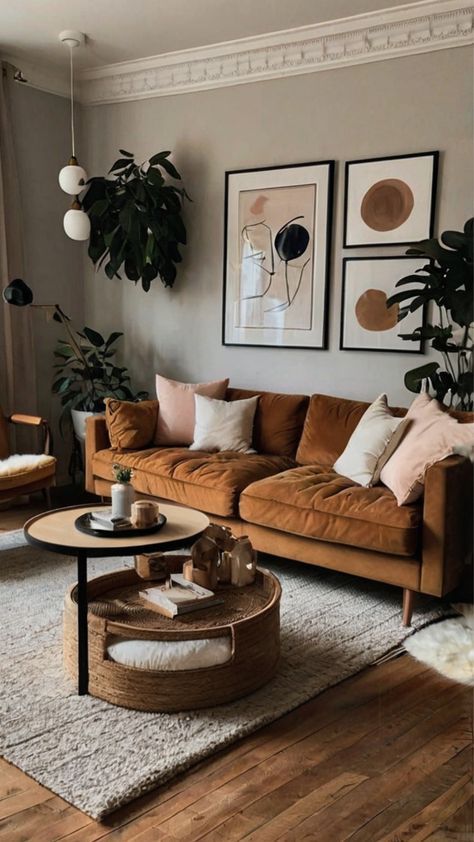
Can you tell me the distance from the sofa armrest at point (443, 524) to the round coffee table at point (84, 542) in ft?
2.85

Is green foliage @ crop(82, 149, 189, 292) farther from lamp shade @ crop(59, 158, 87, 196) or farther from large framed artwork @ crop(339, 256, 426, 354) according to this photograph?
large framed artwork @ crop(339, 256, 426, 354)

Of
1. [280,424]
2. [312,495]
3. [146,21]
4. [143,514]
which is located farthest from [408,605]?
[146,21]

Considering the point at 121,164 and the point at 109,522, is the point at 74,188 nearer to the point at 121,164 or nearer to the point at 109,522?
the point at 121,164

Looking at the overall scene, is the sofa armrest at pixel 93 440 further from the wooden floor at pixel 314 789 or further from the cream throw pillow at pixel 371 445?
the wooden floor at pixel 314 789

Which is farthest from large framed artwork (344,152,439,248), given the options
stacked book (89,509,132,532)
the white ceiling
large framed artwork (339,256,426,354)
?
stacked book (89,509,132,532)

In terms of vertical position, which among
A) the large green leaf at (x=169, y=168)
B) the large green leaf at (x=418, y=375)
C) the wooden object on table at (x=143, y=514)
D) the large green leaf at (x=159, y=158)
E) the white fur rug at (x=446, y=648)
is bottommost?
the white fur rug at (x=446, y=648)

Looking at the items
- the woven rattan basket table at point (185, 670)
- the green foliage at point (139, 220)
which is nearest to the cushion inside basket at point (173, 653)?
the woven rattan basket table at point (185, 670)

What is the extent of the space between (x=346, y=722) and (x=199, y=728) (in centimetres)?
45

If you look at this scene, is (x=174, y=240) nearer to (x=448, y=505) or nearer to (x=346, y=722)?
(x=448, y=505)

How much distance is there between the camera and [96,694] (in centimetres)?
246

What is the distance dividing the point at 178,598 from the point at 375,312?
2.25m

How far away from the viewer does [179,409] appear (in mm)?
4488

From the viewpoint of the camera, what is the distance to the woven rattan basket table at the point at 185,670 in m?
2.36

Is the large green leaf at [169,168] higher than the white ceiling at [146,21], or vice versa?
the white ceiling at [146,21]
